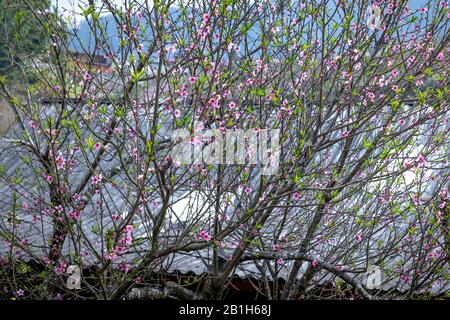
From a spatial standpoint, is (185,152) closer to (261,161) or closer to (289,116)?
(261,161)

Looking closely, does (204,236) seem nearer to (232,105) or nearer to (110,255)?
(110,255)

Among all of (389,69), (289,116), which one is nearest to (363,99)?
(389,69)

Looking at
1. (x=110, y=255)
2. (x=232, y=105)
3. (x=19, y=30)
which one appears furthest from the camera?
(x=19, y=30)
